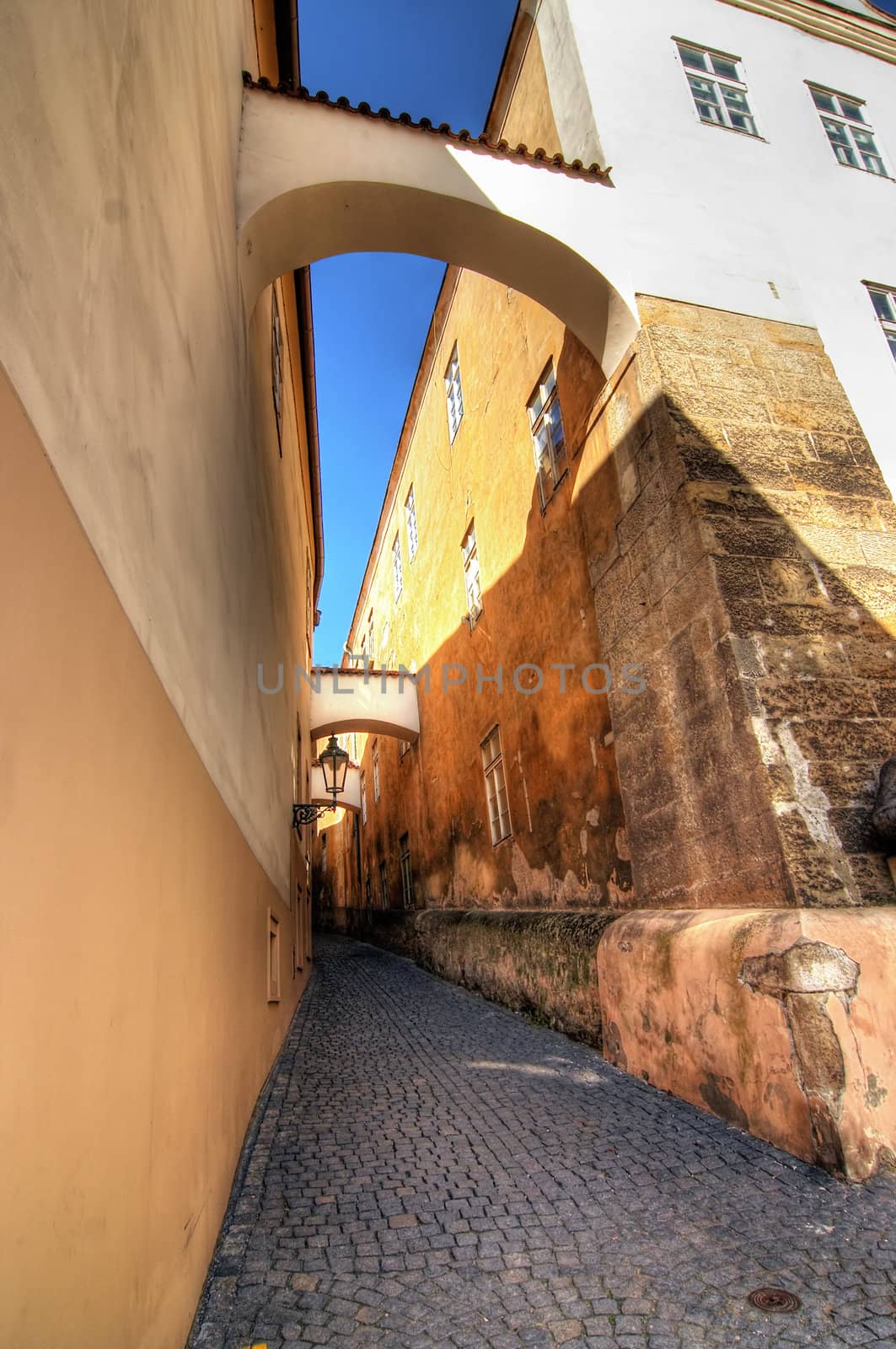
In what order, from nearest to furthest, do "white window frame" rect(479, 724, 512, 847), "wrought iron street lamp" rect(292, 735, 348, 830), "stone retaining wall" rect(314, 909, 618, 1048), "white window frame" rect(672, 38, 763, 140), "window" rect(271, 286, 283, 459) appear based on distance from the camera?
"stone retaining wall" rect(314, 909, 618, 1048) → "window" rect(271, 286, 283, 459) → "white window frame" rect(672, 38, 763, 140) → "white window frame" rect(479, 724, 512, 847) → "wrought iron street lamp" rect(292, 735, 348, 830)

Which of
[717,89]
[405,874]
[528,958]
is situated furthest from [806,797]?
[405,874]

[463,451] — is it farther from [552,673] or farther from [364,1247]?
[364,1247]

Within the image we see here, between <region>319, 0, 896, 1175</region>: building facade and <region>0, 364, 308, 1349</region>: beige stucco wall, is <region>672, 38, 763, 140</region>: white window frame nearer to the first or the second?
<region>319, 0, 896, 1175</region>: building facade

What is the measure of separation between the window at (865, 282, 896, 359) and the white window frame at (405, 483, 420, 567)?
875cm

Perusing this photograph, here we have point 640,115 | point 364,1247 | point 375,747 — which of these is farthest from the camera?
point 375,747

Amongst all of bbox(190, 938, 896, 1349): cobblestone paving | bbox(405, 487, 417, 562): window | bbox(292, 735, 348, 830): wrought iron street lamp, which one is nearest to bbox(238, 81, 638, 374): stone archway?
bbox(190, 938, 896, 1349): cobblestone paving

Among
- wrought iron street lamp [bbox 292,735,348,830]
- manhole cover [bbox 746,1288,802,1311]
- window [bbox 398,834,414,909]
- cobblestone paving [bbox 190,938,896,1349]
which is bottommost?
manhole cover [bbox 746,1288,802,1311]

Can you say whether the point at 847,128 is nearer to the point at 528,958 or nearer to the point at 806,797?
the point at 806,797

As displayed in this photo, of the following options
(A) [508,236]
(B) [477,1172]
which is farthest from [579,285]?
(B) [477,1172]

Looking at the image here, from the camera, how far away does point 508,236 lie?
5.96 metres

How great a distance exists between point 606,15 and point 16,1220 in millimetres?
9737

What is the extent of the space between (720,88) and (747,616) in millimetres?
6587

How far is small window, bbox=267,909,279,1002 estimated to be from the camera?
5234 mm

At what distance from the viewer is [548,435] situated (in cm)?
765
